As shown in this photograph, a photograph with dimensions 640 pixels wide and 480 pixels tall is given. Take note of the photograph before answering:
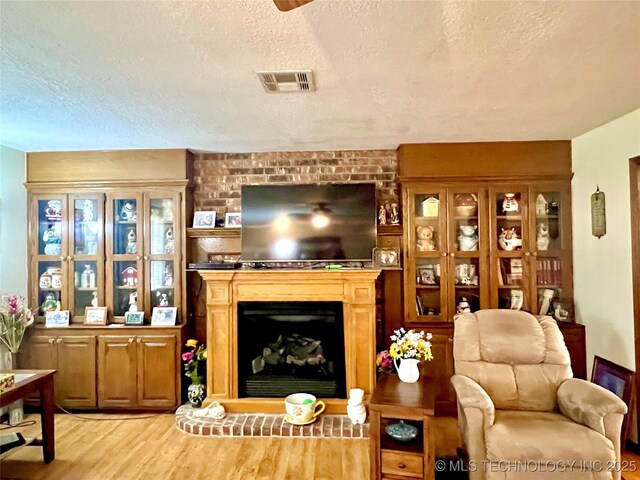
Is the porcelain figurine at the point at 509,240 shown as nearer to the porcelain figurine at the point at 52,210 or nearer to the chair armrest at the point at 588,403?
the chair armrest at the point at 588,403

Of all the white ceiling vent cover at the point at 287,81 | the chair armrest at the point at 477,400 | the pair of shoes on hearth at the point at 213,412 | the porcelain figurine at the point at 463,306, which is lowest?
the pair of shoes on hearth at the point at 213,412

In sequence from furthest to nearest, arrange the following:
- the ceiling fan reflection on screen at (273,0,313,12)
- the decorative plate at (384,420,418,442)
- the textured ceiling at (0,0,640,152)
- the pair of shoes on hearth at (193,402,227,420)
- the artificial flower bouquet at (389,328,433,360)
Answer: the pair of shoes on hearth at (193,402,227,420)
the artificial flower bouquet at (389,328,433,360)
the decorative plate at (384,420,418,442)
the textured ceiling at (0,0,640,152)
the ceiling fan reflection on screen at (273,0,313,12)

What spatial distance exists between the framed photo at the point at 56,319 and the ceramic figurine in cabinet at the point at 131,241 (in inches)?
33.4

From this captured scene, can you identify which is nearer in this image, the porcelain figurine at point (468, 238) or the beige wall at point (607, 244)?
the beige wall at point (607, 244)

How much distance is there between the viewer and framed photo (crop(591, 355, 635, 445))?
2.65 meters

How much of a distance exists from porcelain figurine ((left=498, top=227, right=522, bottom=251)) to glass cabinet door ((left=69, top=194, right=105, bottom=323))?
393cm

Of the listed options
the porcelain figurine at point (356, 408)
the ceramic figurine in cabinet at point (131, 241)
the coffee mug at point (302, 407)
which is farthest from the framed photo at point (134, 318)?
the porcelain figurine at point (356, 408)

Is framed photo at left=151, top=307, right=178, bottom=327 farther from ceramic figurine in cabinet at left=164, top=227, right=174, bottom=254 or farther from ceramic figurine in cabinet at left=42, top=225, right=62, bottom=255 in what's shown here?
ceramic figurine in cabinet at left=42, top=225, right=62, bottom=255

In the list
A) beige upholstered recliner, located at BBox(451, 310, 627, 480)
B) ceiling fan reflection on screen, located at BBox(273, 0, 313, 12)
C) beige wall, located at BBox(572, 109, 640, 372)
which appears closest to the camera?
ceiling fan reflection on screen, located at BBox(273, 0, 313, 12)

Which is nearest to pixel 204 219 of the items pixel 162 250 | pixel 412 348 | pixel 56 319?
pixel 162 250

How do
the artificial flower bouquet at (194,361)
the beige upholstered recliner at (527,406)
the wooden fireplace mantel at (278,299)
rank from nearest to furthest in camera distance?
the beige upholstered recliner at (527,406) < the wooden fireplace mantel at (278,299) < the artificial flower bouquet at (194,361)

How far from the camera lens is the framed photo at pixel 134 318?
11.4 feet

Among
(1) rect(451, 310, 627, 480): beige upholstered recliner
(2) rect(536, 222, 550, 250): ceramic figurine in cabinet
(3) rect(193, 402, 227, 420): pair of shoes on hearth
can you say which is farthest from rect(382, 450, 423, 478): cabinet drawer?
(2) rect(536, 222, 550, 250): ceramic figurine in cabinet

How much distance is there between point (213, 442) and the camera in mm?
2918
